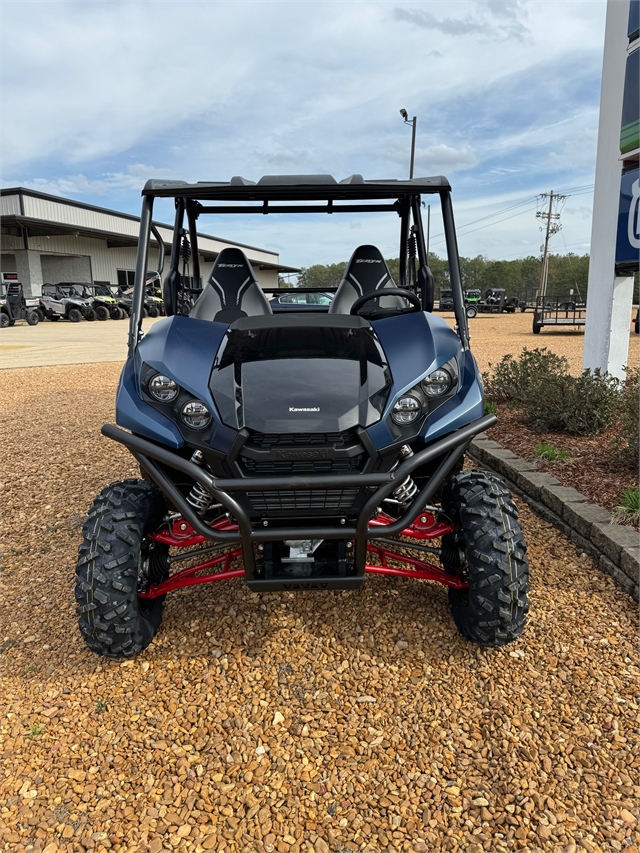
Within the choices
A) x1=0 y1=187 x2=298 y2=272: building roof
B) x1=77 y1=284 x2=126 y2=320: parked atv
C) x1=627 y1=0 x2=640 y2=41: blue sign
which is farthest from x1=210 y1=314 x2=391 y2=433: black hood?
x1=77 y1=284 x2=126 y2=320: parked atv

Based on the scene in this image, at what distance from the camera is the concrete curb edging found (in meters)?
2.87

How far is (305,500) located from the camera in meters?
2.15

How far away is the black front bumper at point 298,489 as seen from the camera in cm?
207

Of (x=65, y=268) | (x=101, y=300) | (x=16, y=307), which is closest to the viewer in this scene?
(x=16, y=307)

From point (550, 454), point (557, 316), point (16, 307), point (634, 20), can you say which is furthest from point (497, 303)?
point (550, 454)

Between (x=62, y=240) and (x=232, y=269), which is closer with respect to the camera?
(x=232, y=269)

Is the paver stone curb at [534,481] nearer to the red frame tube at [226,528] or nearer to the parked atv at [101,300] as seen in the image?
the red frame tube at [226,528]

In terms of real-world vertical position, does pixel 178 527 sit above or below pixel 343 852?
above

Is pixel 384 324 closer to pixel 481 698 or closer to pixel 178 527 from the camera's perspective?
pixel 178 527

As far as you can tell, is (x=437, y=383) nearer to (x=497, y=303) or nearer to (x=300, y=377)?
(x=300, y=377)

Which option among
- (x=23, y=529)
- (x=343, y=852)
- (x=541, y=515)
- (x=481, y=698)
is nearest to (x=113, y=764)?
(x=343, y=852)

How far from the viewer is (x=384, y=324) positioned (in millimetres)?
2803

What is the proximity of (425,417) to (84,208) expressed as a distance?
113ft

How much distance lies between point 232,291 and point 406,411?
159 centimetres
